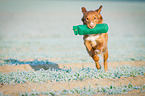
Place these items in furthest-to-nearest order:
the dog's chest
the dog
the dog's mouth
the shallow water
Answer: the shallow water → the dog's chest → the dog → the dog's mouth

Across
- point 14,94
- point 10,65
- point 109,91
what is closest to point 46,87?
point 14,94

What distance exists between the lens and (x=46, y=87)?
209 inches

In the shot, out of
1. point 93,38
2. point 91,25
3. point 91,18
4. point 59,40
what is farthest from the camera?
point 59,40

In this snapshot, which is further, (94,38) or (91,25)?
(94,38)

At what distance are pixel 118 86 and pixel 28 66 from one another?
162 inches

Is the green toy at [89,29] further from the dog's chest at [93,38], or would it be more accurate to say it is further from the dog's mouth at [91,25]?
the dog's chest at [93,38]

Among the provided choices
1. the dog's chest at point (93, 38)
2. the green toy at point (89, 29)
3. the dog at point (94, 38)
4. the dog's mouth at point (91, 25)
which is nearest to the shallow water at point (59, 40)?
the dog at point (94, 38)

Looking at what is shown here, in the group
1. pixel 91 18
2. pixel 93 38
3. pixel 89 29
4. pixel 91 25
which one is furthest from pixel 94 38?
pixel 91 18

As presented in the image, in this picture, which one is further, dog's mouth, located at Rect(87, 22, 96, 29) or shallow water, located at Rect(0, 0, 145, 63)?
shallow water, located at Rect(0, 0, 145, 63)

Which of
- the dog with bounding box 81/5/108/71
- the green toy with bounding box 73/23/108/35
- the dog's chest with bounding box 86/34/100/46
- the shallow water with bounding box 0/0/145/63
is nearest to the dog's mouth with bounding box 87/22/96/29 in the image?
the dog with bounding box 81/5/108/71

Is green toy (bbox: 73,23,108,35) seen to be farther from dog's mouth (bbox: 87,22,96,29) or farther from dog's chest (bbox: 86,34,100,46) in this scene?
dog's chest (bbox: 86,34,100,46)

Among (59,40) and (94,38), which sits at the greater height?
(59,40)

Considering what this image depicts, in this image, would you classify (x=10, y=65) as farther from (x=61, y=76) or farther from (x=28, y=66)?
(x=61, y=76)

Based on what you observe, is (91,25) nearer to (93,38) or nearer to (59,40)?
(93,38)
